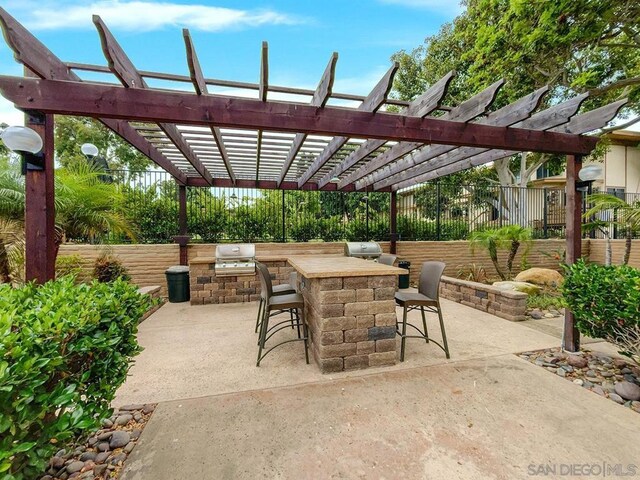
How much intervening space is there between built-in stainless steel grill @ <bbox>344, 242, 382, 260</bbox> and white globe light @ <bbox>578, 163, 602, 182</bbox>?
4.04m

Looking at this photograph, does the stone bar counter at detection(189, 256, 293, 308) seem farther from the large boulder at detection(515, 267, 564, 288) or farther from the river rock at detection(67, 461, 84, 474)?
the large boulder at detection(515, 267, 564, 288)

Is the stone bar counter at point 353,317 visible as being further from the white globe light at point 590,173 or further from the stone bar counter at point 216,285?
the stone bar counter at point 216,285

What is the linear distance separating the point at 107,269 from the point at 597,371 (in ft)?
25.2

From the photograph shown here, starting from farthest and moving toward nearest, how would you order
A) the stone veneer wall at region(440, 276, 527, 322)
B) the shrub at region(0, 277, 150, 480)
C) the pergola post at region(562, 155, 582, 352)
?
the stone veneer wall at region(440, 276, 527, 322) < the pergola post at region(562, 155, 582, 352) < the shrub at region(0, 277, 150, 480)

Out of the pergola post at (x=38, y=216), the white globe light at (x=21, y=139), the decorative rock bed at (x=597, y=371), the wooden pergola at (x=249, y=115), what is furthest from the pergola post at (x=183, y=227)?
the decorative rock bed at (x=597, y=371)

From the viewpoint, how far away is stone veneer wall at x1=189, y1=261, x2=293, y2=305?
18.8 feet

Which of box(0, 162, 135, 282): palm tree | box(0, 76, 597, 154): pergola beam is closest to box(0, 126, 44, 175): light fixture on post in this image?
box(0, 76, 597, 154): pergola beam

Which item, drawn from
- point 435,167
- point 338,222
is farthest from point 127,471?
point 338,222

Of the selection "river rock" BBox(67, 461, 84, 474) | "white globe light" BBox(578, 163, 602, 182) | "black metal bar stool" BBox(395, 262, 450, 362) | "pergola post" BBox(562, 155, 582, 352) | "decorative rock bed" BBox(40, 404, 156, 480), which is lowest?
"decorative rock bed" BBox(40, 404, 156, 480)

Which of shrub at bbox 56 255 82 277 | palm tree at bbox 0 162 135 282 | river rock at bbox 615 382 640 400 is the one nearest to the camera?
river rock at bbox 615 382 640 400

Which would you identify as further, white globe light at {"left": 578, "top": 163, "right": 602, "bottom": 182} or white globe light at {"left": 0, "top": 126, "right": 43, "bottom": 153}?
white globe light at {"left": 578, "top": 163, "right": 602, "bottom": 182}

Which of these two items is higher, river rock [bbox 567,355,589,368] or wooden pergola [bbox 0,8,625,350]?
wooden pergola [bbox 0,8,625,350]

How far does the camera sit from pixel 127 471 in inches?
65.8

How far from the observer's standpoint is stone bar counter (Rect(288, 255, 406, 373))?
2.82 metres
